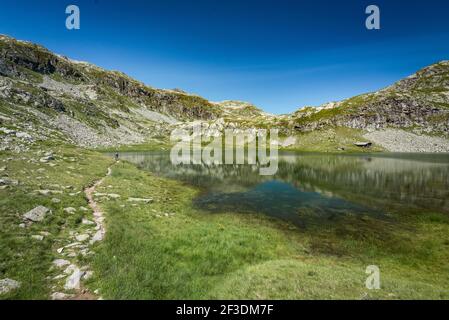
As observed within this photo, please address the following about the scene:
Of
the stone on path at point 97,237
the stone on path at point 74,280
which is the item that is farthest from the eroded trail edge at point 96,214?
the stone on path at point 74,280

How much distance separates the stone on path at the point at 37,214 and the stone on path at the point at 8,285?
7449mm

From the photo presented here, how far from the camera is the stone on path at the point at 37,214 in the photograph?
1725 cm

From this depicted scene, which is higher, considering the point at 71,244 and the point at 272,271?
the point at 71,244

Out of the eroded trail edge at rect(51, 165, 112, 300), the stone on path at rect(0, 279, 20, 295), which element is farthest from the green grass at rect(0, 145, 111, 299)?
the eroded trail edge at rect(51, 165, 112, 300)

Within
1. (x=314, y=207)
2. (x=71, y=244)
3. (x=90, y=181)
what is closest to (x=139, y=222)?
(x=71, y=244)

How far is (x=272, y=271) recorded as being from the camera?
47.6ft

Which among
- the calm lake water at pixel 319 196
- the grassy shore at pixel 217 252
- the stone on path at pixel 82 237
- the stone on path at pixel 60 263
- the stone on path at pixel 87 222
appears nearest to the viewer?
the grassy shore at pixel 217 252

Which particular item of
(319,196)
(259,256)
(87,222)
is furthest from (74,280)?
(319,196)

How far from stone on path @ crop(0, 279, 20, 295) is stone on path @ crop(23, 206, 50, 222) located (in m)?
7.45

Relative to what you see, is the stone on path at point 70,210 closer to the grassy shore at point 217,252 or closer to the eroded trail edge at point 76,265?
the grassy shore at point 217,252

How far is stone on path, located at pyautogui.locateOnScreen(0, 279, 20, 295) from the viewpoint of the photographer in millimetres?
10414

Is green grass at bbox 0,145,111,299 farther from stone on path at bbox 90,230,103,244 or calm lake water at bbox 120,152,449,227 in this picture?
calm lake water at bbox 120,152,449,227
